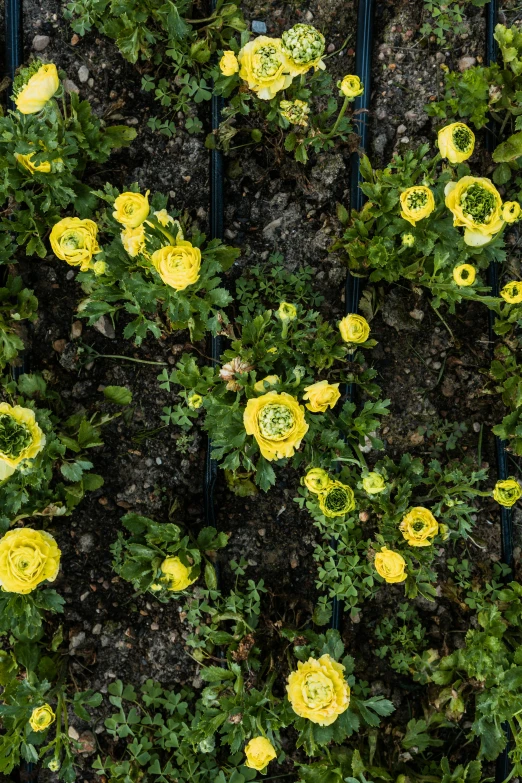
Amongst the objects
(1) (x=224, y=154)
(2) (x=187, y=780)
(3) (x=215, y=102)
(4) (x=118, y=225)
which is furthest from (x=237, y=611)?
(3) (x=215, y=102)

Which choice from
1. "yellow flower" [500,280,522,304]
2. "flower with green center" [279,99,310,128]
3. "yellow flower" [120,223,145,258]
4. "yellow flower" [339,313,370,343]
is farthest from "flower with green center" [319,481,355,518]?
"flower with green center" [279,99,310,128]

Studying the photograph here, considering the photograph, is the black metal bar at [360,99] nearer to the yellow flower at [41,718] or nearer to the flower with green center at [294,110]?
the flower with green center at [294,110]

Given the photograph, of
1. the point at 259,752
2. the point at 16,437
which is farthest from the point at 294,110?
the point at 259,752

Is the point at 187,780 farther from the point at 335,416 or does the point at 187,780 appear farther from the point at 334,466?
the point at 335,416

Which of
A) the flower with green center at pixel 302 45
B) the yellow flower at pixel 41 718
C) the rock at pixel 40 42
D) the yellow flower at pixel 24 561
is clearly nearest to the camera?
the yellow flower at pixel 24 561

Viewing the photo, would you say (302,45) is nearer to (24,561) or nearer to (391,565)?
(391,565)

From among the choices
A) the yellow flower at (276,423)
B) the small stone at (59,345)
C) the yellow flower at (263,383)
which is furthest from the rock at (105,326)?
the yellow flower at (276,423)
